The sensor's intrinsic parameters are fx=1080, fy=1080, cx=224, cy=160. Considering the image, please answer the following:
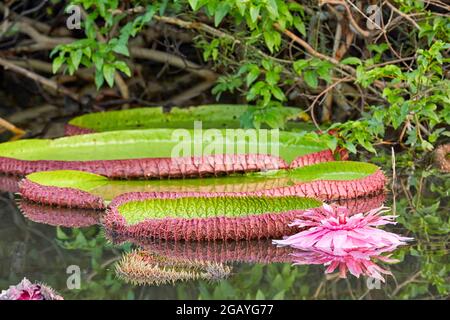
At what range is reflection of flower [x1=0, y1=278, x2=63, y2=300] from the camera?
273cm

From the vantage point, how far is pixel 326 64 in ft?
15.9

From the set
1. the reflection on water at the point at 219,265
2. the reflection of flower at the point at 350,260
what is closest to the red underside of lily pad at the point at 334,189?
the reflection on water at the point at 219,265

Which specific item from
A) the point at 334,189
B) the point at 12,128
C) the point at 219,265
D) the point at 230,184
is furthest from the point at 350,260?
the point at 12,128

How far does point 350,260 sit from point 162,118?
105 inches

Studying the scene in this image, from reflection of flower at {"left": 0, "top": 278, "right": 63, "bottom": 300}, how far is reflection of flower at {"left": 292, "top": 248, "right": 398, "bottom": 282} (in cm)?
84

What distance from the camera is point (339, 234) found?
134 inches

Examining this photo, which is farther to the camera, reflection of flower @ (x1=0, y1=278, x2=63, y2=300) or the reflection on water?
the reflection on water

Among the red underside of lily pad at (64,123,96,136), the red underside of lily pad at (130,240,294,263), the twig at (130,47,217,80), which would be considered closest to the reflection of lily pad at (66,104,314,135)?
the red underside of lily pad at (64,123,96,136)

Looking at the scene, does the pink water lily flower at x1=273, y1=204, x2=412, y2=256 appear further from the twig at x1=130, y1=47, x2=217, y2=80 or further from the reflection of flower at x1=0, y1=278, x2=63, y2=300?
the twig at x1=130, y1=47, x2=217, y2=80

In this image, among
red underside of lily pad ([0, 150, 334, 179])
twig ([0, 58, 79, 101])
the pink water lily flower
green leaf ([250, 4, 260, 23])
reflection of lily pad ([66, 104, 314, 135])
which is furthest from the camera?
twig ([0, 58, 79, 101])

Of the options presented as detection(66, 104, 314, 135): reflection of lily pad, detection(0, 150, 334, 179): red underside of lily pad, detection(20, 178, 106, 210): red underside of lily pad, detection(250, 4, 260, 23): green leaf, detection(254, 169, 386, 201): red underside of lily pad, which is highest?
detection(250, 4, 260, 23): green leaf

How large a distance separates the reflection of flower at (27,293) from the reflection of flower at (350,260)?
2.77ft

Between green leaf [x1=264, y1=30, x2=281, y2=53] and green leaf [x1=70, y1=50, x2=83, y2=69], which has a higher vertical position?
A: green leaf [x1=264, y1=30, x2=281, y2=53]

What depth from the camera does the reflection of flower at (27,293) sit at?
2.73 m
